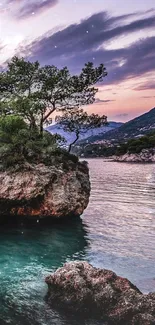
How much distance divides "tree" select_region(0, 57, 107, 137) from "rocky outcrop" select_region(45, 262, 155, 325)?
2167 centimetres

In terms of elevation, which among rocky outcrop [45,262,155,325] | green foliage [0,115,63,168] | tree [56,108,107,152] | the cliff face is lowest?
rocky outcrop [45,262,155,325]

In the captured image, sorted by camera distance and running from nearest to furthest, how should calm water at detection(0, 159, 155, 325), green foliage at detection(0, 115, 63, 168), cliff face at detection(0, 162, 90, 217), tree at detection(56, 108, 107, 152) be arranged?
calm water at detection(0, 159, 155, 325)
cliff face at detection(0, 162, 90, 217)
green foliage at detection(0, 115, 63, 168)
tree at detection(56, 108, 107, 152)

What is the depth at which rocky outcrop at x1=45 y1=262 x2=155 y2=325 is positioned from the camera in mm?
13953

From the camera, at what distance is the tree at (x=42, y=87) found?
36.9 meters

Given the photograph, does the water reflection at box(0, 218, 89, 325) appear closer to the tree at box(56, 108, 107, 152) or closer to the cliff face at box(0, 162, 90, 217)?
the cliff face at box(0, 162, 90, 217)

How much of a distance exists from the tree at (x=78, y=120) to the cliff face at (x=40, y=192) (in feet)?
21.7

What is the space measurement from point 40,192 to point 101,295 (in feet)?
57.9

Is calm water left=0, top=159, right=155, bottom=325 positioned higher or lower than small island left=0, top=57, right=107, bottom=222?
lower

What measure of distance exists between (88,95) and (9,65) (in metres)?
10.0

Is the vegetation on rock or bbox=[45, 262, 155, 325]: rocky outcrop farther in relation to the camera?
the vegetation on rock

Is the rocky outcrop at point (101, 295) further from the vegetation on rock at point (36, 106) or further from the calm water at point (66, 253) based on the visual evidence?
the vegetation on rock at point (36, 106)

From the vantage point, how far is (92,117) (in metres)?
38.8

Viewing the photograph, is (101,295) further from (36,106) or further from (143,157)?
(143,157)

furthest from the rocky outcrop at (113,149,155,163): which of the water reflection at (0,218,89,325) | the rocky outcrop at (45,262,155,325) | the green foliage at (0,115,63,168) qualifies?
the rocky outcrop at (45,262,155,325)
